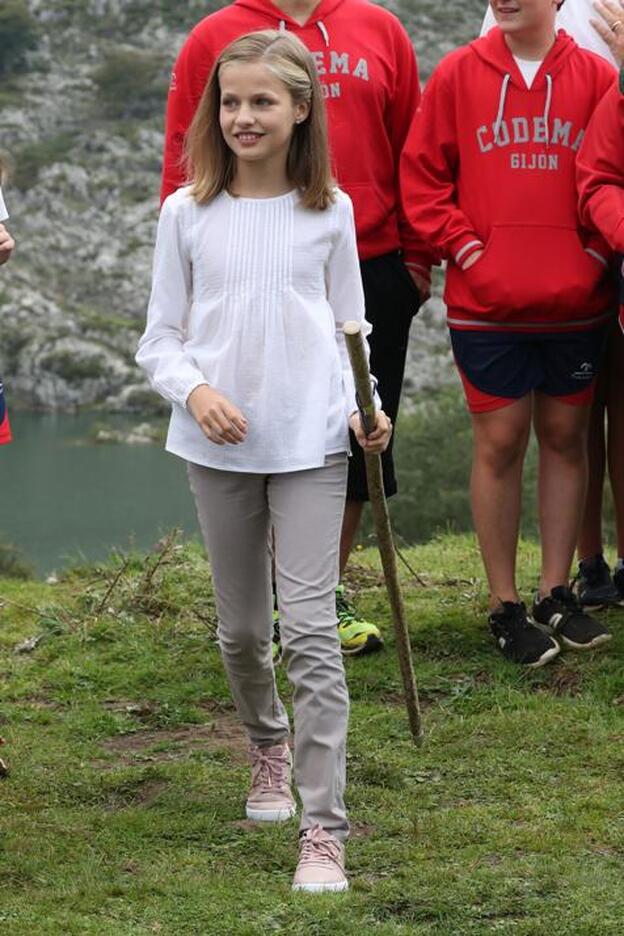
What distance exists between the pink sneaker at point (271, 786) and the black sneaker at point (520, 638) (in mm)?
1435

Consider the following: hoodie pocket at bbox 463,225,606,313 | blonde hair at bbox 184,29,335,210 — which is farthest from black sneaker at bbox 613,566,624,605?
blonde hair at bbox 184,29,335,210

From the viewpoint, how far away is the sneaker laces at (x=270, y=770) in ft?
14.9

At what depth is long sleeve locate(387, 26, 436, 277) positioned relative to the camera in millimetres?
5746

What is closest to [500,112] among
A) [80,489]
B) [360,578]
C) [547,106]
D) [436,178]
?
[547,106]

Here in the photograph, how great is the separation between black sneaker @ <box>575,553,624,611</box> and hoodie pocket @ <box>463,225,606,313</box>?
1391mm

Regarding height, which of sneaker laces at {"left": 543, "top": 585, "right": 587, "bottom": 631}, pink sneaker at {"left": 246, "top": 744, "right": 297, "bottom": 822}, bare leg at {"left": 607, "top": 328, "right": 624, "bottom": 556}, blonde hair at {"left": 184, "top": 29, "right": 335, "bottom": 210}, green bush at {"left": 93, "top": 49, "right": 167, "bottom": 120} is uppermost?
blonde hair at {"left": 184, "top": 29, "right": 335, "bottom": 210}

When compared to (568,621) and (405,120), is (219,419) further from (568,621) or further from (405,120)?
(568,621)

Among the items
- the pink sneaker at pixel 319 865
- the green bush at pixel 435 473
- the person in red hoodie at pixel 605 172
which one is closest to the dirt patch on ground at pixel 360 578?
the person in red hoodie at pixel 605 172

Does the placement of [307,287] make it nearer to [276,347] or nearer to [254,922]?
[276,347]

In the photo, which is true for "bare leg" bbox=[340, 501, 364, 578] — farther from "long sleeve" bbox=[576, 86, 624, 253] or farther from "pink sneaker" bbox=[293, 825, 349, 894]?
"pink sneaker" bbox=[293, 825, 349, 894]

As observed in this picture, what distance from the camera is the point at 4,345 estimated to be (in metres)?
112

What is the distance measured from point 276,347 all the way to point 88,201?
417ft

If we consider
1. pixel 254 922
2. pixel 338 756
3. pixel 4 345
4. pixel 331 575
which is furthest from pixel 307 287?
pixel 4 345

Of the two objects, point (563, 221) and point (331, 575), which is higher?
point (563, 221)
